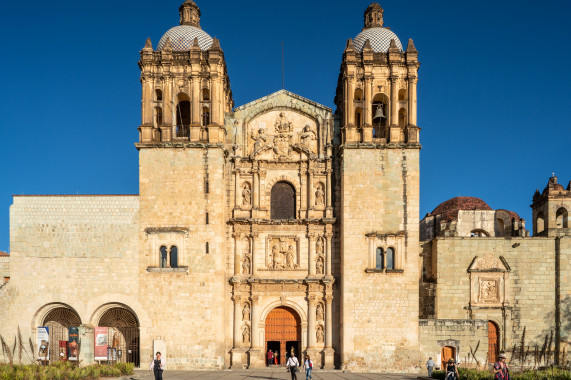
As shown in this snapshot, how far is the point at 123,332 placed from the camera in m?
26.9

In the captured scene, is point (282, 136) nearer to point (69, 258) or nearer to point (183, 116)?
point (183, 116)

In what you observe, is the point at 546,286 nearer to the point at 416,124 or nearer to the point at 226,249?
the point at 416,124

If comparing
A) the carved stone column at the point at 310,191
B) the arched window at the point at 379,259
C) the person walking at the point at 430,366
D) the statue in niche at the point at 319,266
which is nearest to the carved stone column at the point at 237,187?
the carved stone column at the point at 310,191

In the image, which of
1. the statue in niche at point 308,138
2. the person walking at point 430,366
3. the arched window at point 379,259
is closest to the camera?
the person walking at point 430,366

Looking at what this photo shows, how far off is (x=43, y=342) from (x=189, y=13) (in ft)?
58.5

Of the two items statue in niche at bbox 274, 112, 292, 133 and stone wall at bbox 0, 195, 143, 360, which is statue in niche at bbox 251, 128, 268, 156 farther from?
stone wall at bbox 0, 195, 143, 360

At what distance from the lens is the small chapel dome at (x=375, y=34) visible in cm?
2889

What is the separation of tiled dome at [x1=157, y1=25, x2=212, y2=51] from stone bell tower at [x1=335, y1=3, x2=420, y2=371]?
7275mm

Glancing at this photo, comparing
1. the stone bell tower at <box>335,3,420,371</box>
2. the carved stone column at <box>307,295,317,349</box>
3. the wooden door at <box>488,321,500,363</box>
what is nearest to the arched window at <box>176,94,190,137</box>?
the stone bell tower at <box>335,3,420,371</box>

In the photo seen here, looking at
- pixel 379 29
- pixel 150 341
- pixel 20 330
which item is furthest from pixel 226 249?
pixel 379 29

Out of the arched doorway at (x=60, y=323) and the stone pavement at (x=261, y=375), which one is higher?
the arched doorway at (x=60, y=323)

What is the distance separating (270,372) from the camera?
2561cm

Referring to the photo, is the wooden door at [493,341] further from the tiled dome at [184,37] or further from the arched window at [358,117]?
the tiled dome at [184,37]

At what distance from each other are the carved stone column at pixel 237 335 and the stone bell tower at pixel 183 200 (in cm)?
75
